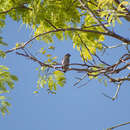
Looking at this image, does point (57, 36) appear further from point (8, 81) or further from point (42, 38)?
point (8, 81)

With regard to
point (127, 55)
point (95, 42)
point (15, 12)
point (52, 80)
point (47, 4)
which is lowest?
point (127, 55)

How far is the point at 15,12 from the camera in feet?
15.3

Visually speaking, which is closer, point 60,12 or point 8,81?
point 8,81

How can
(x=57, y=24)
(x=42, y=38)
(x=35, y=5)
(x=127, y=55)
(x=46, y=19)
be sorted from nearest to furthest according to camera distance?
(x=127, y=55), (x=35, y=5), (x=46, y=19), (x=57, y=24), (x=42, y=38)

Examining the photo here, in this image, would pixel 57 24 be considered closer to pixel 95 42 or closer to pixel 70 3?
pixel 70 3

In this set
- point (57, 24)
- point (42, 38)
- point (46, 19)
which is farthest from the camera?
point (42, 38)

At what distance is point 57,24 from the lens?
4.55m

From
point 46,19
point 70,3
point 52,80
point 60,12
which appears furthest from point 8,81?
point 70,3

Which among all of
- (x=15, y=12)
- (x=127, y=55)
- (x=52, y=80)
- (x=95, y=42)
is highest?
(x=15, y=12)

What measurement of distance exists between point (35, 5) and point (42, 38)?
107 cm

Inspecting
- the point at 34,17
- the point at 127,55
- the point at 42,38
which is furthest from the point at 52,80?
the point at 127,55

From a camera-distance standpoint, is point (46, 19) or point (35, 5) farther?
point (46, 19)

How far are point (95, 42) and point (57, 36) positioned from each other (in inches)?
36.1

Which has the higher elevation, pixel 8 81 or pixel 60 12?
pixel 60 12
